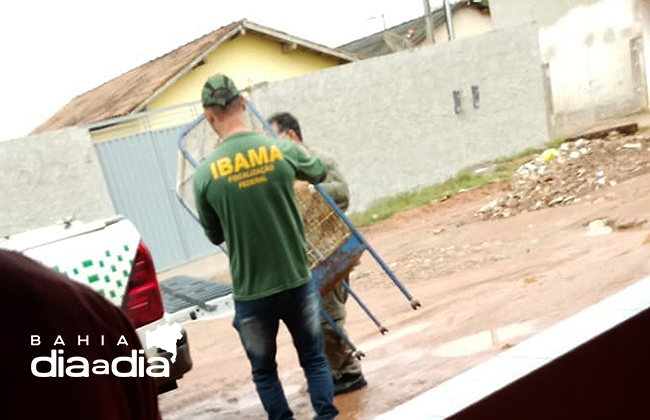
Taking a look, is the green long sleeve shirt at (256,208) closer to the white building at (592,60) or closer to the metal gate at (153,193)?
the metal gate at (153,193)

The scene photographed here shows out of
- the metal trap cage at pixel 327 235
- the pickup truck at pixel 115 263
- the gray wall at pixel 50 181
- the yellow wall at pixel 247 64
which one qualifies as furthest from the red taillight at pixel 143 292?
the yellow wall at pixel 247 64

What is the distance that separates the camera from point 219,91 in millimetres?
2330

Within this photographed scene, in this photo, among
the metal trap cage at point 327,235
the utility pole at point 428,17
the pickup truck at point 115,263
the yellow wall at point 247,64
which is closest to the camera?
the pickup truck at point 115,263

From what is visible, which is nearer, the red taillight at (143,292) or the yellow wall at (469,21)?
the red taillight at (143,292)

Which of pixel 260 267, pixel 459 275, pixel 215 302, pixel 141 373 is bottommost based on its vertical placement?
pixel 459 275

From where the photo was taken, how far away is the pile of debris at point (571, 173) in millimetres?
7840

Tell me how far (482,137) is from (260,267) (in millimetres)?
9008

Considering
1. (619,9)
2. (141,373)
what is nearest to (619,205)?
(141,373)

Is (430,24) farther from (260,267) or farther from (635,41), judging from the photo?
(260,267)

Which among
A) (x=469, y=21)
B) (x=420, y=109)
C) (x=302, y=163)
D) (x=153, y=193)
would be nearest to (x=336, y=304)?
(x=302, y=163)

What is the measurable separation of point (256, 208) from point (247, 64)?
10819mm

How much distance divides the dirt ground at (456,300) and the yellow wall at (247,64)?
5.28m

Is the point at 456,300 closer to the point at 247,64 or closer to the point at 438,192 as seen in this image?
the point at 438,192

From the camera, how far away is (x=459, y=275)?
5.54 m
